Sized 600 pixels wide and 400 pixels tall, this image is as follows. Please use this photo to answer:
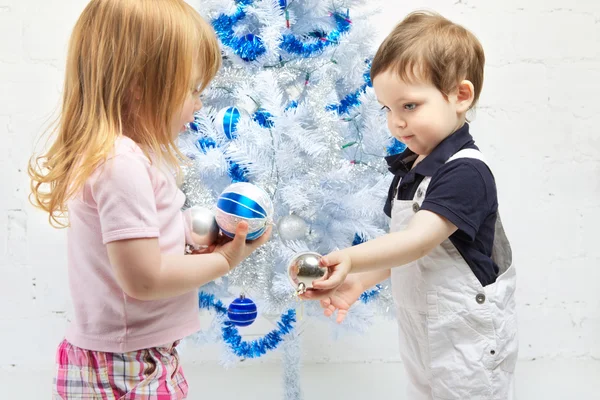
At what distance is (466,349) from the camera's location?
99 centimetres

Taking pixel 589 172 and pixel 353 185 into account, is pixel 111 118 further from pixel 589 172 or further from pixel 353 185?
pixel 589 172

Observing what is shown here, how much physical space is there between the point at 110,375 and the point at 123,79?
0.39 meters

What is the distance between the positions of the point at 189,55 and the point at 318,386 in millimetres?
1374

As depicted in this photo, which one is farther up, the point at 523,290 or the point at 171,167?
the point at 171,167

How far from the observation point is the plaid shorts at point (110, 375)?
2.72ft

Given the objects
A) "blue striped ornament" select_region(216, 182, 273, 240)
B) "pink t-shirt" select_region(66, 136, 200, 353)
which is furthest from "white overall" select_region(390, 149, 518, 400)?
"pink t-shirt" select_region(66, 136, 200, 353)

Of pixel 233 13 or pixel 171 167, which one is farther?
pixel 233 13

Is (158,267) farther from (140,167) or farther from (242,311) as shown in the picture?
(242,311)

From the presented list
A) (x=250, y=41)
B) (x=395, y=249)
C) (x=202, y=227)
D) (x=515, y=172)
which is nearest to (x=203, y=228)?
(x=202, y=227)

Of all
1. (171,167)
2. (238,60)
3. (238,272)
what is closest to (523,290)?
(238,272)

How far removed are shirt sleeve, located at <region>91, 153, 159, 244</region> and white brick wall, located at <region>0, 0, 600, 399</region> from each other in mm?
1315

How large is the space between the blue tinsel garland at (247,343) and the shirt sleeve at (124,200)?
0.78m

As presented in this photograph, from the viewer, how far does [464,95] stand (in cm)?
103

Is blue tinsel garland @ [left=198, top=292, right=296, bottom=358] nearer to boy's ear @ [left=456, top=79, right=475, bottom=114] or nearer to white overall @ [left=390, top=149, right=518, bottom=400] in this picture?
white overall @ [left=390, top=149, right=518, bottom=400]
